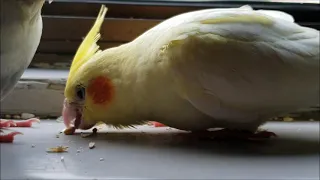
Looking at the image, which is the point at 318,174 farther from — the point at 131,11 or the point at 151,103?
the point at 131,11

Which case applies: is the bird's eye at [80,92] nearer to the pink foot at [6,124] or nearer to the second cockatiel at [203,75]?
the second cockatiel at [203,75]

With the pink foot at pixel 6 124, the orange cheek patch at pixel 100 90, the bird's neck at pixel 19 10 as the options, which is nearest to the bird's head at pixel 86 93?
the orange cheek patch at pixel 100 90

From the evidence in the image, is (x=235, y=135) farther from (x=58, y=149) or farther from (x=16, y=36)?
(x=16, y=36)

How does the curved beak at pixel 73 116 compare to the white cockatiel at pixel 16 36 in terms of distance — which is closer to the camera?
the white cockatiel at pixel 16 36

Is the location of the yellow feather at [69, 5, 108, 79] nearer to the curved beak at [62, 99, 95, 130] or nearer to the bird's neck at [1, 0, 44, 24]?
the curved beak at [62, 99, 95, 130]

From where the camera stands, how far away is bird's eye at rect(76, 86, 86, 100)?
1134 millimetres

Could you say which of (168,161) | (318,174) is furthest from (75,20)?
(318,174)

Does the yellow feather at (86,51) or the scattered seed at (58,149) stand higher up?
the yellow feather at (86,51)

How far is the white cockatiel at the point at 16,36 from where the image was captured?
901mm

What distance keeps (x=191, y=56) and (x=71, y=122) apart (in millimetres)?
302

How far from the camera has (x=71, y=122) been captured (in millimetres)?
1144

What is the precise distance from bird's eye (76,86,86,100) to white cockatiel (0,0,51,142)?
0.17m

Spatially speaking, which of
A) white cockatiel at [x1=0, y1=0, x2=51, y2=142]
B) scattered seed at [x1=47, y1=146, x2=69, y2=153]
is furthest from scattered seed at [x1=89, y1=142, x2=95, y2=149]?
white cockatiel at [x1=0, y1=0, x2=51, y2=142]

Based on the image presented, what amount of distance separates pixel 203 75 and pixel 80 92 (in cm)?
28
